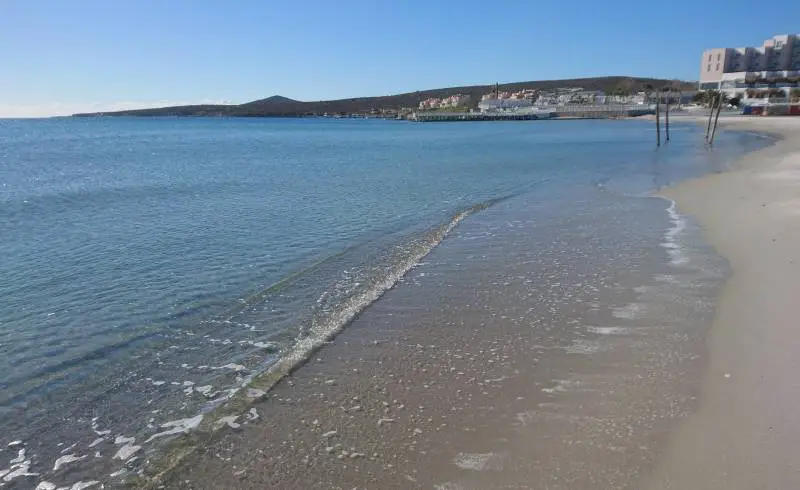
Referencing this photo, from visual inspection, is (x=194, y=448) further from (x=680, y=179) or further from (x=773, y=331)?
(x=680, y=179)

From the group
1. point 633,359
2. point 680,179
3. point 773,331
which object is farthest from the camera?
point 680,179

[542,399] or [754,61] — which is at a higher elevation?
[754,61]

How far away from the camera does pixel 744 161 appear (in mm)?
31625

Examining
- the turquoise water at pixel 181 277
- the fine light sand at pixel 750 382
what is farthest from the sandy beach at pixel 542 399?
the turquoise water at pixel 181 277

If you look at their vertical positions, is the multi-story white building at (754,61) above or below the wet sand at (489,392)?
above

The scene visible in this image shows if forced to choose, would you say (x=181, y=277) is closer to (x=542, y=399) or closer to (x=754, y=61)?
(x=542, y=399)

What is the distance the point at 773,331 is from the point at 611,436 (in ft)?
12.6

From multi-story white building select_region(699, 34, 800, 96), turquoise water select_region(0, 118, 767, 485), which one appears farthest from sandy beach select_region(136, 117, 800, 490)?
multi-story white building select_region(699, 34, 800, 96)

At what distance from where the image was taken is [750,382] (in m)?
6.35

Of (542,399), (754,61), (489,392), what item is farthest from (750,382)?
(754,61)

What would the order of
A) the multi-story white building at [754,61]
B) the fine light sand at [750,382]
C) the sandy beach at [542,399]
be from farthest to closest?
the multi-story white building at [754,61]
the sandy beach at [542,399]
the fine light sand at [750,382]

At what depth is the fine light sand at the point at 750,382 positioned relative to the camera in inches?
190

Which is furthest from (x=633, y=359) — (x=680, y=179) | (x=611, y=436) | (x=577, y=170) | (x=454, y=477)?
(x=577, y=170)

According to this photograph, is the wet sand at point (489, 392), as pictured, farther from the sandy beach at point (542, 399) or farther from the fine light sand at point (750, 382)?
the fine light sand at point (750, 382)
